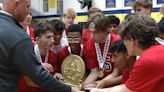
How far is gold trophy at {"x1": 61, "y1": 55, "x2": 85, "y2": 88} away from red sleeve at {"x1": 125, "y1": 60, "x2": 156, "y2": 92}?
69cm

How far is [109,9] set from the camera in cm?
522

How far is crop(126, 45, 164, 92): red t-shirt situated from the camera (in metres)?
1.60

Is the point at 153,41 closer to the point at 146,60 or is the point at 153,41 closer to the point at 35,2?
the point at 146,60

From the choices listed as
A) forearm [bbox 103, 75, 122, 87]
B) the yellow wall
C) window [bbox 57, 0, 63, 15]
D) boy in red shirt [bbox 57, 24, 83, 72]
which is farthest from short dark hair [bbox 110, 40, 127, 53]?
the yellow wall

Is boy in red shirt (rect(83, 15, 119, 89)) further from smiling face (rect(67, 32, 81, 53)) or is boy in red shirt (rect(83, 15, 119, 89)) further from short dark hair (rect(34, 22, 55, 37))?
short dark hair (rect(34, 22, 55, 37))

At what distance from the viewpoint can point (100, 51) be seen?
2.58 m

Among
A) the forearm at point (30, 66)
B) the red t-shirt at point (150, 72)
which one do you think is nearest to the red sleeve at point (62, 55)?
the forearm at point (30, 66)

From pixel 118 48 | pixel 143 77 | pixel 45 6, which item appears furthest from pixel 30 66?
pixel 45 6


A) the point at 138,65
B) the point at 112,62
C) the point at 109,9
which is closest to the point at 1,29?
the point at 138,65

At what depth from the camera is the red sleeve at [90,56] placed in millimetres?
2541

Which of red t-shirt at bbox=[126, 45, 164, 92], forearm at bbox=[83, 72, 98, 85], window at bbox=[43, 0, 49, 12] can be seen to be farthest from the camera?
window at bbox=[43, 0, 49, 12]

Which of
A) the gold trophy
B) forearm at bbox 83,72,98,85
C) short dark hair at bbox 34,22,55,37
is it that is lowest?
forearm at bbox 83,72,98,85

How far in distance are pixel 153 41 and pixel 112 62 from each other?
715 millimetres

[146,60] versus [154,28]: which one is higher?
[154,28]
